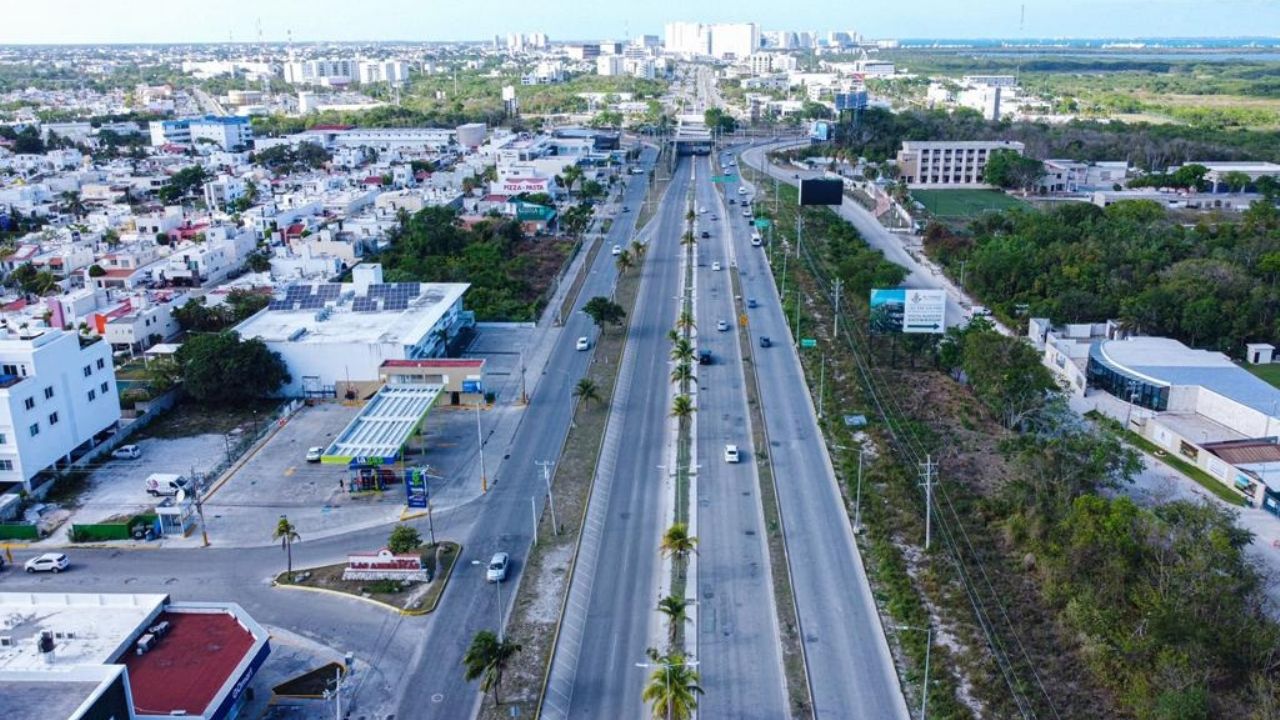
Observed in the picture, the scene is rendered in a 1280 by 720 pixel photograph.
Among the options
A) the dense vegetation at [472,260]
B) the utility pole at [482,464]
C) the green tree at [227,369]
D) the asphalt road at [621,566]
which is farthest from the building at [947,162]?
the green tree at [227,369]

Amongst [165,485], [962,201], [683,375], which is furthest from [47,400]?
[962,201]

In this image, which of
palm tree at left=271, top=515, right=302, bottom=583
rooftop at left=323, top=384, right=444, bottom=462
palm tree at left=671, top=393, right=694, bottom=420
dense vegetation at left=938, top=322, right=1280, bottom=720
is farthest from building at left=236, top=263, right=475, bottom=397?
dense vegetation at left=938, top=322, right=1280, bottom=720

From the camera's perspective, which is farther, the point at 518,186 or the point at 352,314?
the point at 518,186

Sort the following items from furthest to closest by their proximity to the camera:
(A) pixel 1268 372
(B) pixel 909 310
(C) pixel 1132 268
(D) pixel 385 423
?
(C) pixel 1132 268 → (A) pixel 1268 372 → (B) pixel 909 310 → (D) pixel 385 423

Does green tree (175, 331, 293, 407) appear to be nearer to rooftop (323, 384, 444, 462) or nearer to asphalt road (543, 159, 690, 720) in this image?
rooftop (323, 384, 444, 462)

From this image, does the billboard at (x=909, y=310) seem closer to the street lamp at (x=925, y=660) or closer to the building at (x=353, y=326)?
the building at (x=353, y=326)

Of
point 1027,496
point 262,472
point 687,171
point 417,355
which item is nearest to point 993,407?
point 1027,496

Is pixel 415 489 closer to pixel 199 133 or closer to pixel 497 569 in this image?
pixel 497 569
